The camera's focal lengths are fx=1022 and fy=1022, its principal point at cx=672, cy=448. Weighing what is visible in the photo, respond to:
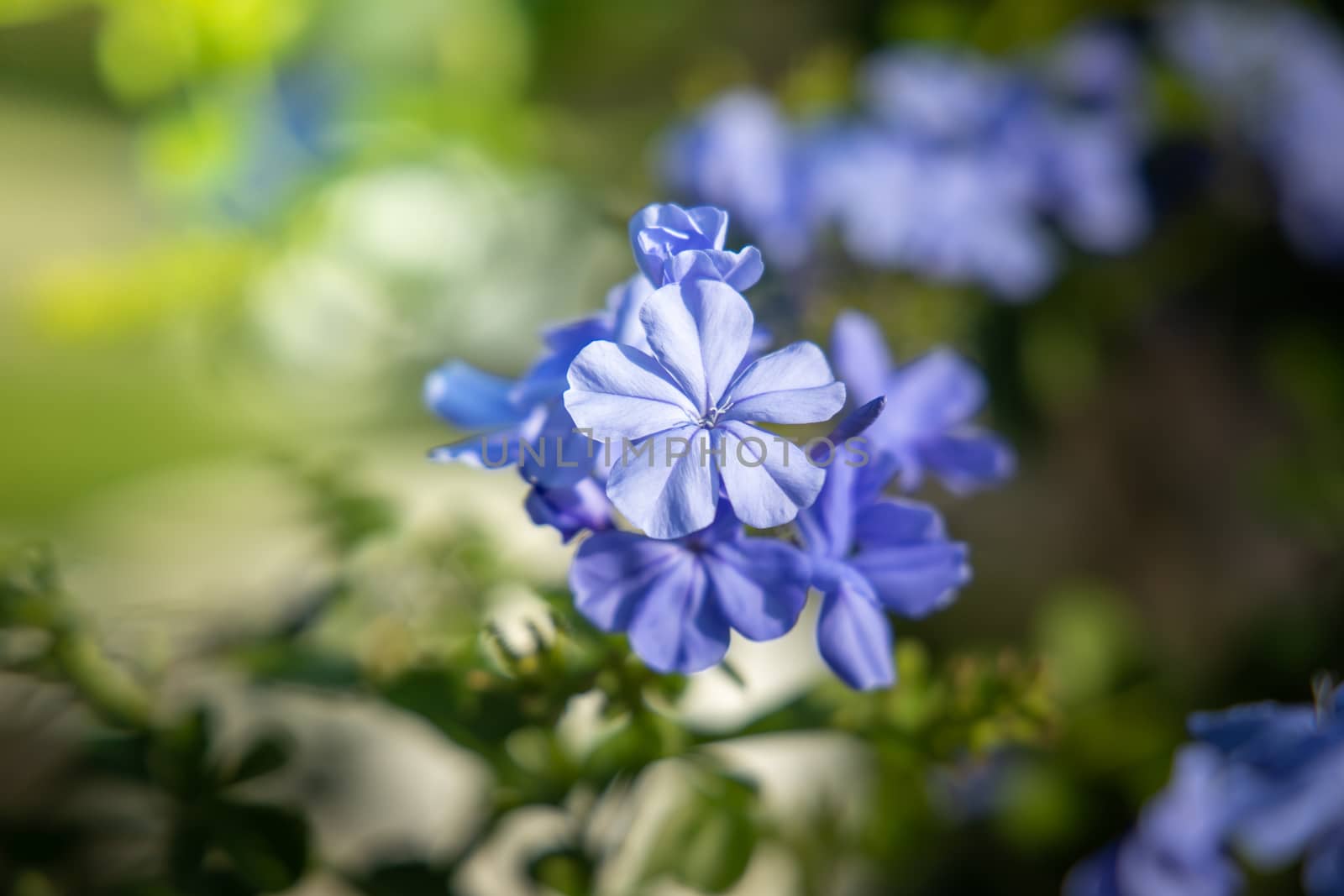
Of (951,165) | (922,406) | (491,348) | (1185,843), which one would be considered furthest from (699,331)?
(491,348)

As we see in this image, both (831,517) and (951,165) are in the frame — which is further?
(951,165)

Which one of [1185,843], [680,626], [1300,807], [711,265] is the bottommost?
[1185,843]

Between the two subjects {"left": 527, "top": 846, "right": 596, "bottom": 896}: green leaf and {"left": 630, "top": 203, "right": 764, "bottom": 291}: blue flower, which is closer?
{"left": 630, "top": 203, "right": 764, "bottom": 291}: blue flower

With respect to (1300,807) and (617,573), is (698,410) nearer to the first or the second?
(617,573)

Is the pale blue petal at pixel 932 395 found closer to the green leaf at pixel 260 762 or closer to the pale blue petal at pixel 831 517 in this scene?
the pale blue petal at pixel 831 517

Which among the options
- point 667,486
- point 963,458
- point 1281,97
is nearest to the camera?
point 667,486

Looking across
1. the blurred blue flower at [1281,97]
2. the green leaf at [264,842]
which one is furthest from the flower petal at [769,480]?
the blurred blue flower at [1281,97]

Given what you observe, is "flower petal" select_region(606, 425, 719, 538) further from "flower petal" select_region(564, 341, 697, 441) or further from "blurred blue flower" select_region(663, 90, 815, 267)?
"blurred blue flower" select_region(663, 90, 815, 267)

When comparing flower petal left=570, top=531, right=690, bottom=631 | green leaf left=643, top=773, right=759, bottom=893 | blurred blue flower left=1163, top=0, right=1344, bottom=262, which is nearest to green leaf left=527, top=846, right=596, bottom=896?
green leaf left=643, top=773, right=759, bottom=893
